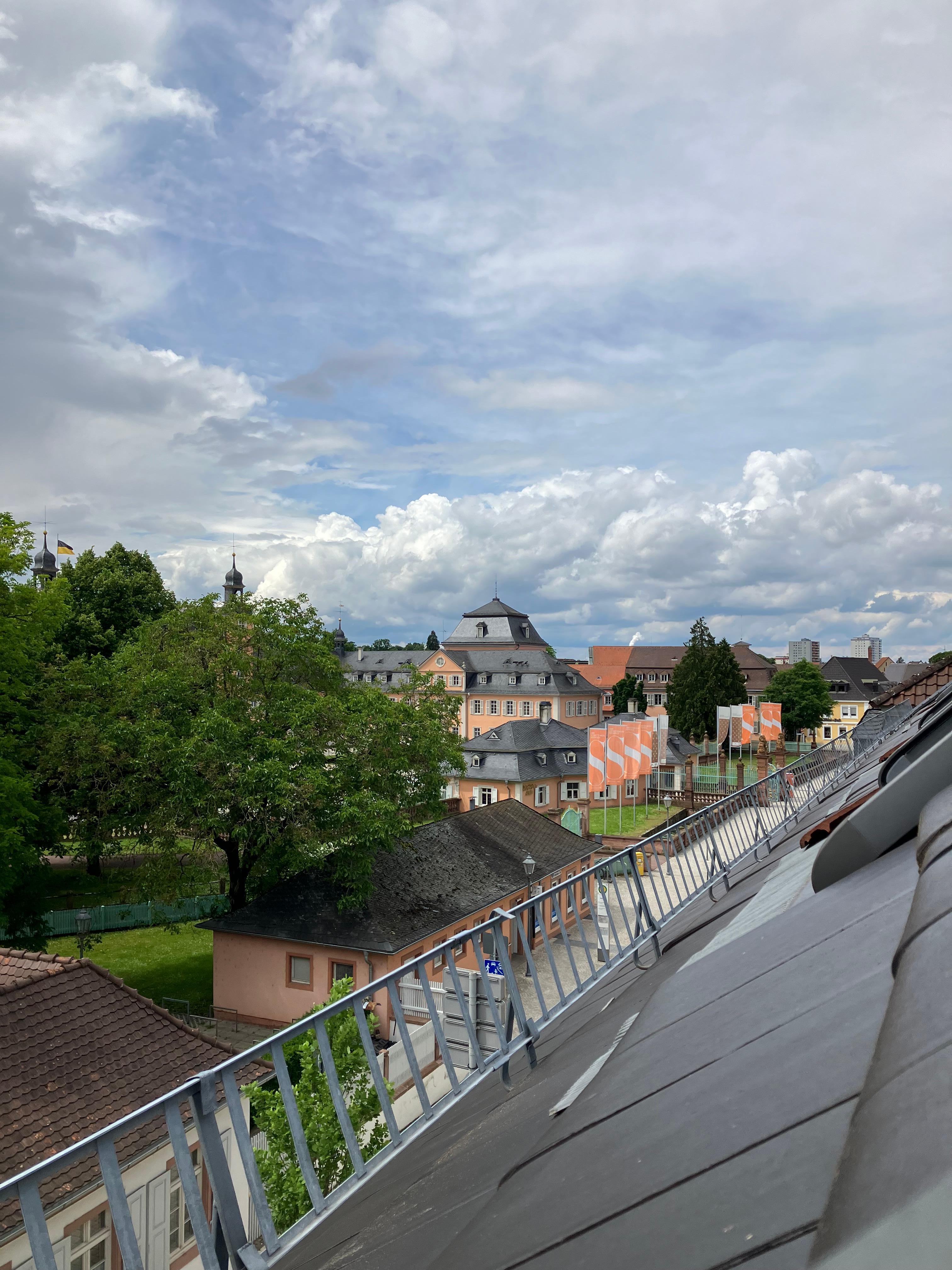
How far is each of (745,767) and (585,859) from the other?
3001 cm

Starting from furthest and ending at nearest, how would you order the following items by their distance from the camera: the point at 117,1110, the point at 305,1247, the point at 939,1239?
1. the point at 117,1110
2. the point at 305,1247
3. the point at 939,1239

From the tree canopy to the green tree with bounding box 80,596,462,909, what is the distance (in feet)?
147

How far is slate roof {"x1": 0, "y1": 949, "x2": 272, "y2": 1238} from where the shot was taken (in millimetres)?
9602

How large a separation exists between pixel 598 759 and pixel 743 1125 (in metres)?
29.5

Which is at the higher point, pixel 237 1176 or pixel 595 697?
pixel 595 697

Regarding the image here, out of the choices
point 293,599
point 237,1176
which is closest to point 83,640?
point 293,599

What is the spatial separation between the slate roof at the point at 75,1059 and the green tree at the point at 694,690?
5681 cm

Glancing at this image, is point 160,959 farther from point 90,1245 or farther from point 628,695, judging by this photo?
point 628,695

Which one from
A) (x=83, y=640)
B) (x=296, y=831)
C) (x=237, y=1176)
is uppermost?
(x=83, y=640)

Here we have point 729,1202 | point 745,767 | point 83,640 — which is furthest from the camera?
point 745,767

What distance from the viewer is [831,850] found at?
3346 mm

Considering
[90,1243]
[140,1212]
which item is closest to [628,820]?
[140,1212]

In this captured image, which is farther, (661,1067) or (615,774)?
(615,774)

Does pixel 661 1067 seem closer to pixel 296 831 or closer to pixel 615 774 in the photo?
pixel 296 831
